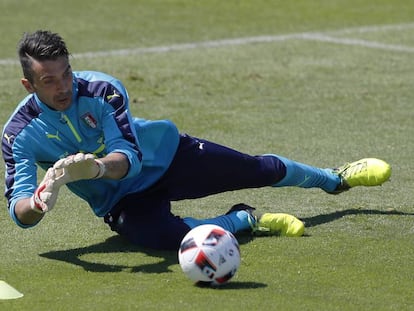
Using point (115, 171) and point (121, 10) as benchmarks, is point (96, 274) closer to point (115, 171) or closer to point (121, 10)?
point (115, 171)

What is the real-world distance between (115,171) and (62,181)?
41 cm

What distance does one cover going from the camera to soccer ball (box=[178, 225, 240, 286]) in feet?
20.7

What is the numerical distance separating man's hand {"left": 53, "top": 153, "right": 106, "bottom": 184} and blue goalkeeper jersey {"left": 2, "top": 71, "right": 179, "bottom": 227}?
1.22 ft

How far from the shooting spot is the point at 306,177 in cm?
808

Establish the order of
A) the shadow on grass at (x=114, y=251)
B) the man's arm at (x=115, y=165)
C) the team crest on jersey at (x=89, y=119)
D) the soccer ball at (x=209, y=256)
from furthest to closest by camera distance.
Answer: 1. the team crest on jersey at (x=89, y=119)
2. the shadow on grass at (x=114, y=251)
3. the man's arm at (x=115, y=165)
4. the soccer ball at (x=209, y=256)

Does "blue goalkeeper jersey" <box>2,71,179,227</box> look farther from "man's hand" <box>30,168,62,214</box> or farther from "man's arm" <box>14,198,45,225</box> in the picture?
"man's hand" <box>30,168,62,214</box>

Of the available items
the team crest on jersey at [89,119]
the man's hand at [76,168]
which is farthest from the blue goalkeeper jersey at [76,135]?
the man's hand at [76,168]

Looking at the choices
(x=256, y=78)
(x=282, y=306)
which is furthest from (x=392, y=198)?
(x=256, y=78)

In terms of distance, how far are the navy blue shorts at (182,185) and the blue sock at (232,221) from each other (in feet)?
0.43

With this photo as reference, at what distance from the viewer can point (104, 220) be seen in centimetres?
760

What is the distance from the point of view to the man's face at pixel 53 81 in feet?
22.0

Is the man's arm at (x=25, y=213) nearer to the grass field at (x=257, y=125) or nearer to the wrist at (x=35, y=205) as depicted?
the wrist at (x=35, y=205)

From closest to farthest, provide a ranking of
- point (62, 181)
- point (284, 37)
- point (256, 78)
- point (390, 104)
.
→ 1. point (62, 181)
2. point (390, 104)
3. point (256, 78)
4. point (284, 37)

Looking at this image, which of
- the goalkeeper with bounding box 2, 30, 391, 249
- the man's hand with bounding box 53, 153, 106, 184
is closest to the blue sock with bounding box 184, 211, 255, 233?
the goalkeeper with bounding box 2, 30, 391, 249
